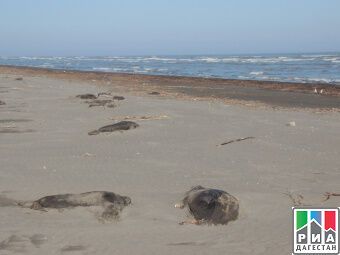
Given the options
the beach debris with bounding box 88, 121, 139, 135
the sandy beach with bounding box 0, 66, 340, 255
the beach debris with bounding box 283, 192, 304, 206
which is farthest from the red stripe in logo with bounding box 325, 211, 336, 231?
the beach debris with bounding box 88, 121, 139, 135

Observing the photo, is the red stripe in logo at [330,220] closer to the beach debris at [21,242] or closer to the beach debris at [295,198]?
the beach debris at [295,198]

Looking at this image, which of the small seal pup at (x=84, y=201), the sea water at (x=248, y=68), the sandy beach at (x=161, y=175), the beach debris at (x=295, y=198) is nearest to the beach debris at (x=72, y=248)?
the sandy beach at (x=161, y=175)

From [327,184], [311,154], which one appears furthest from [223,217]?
[311,154]

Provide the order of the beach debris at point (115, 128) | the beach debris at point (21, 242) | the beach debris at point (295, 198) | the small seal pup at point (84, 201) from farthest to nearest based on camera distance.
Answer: the beach debris at point (115, 128) < the beach debris at point (295, 198) < the small seal pup at point (84, 201) < the beach debris at point (21, 242)

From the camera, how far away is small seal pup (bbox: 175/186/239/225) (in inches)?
140

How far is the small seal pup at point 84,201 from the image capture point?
379 centimetres

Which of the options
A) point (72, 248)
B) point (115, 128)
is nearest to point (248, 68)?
point (115, 128)

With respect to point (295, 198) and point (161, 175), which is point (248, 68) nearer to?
point (161, 175)

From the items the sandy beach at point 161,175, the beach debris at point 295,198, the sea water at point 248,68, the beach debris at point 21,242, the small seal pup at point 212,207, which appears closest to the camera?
the beach debris at point 21,242

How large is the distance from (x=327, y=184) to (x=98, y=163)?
232 centimetres

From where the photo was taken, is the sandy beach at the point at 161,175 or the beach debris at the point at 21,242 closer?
the beach debris at the point at 21,242

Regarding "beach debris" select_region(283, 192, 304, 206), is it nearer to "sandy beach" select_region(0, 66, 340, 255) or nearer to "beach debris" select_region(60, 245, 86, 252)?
"sandy beach" select_region(0, 66, 340, 255)

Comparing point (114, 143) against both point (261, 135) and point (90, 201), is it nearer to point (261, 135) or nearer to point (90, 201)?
point (261, 135)

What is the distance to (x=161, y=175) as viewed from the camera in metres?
4.75
